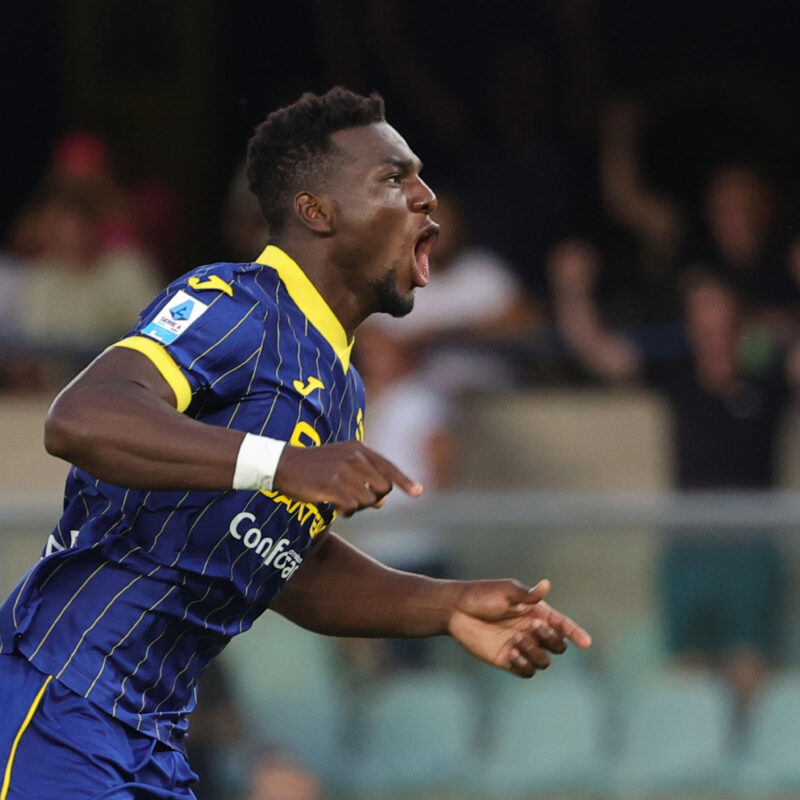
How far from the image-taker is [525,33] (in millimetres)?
9992

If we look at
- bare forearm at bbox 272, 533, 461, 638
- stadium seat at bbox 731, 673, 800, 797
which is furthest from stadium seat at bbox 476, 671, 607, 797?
bare forearm at bbox 272, 533, 461, 638

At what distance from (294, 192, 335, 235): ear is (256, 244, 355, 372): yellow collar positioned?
85 mm

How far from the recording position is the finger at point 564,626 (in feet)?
11.7

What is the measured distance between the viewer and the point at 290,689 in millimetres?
6277

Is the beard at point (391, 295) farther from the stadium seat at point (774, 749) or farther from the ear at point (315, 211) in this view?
the stadium seat at point (774, 749)

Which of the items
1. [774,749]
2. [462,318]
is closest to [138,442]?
[774,749]

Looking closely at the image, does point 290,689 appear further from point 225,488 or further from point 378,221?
point 225,488

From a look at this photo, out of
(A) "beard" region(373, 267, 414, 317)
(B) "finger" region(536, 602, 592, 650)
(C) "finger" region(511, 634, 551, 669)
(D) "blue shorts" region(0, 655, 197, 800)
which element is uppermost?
(A) "beard" region(373, 267, 414, 317)

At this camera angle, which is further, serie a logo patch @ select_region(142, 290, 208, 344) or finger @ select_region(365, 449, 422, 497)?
serie a logo patch @ select_region(142, 290, 208, 344)

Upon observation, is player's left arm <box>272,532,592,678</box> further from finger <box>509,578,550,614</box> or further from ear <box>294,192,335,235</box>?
ear <box>294,192,335,235</box>

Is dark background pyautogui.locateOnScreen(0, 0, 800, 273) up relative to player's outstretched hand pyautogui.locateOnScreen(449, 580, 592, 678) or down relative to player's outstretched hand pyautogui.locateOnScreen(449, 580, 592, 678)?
up

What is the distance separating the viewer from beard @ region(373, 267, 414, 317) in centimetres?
371

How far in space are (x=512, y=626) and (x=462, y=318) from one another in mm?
4283

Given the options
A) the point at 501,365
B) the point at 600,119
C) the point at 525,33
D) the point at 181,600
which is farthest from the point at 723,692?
the point at 525,33
